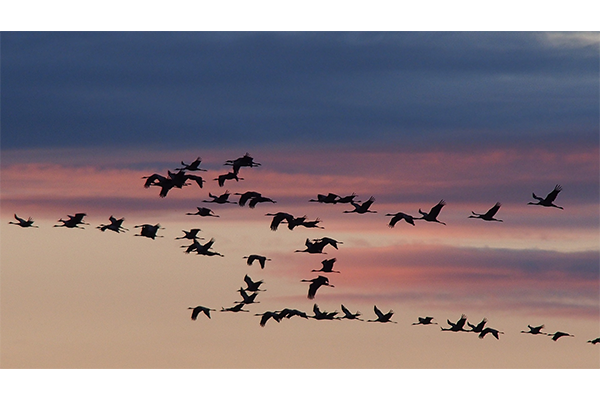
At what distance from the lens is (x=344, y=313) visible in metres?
77.3
